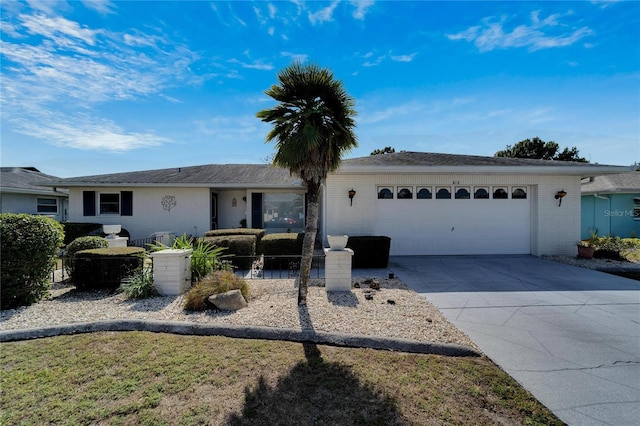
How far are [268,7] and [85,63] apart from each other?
5.24 m

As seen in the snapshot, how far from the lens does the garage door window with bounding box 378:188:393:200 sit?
10.6 metres

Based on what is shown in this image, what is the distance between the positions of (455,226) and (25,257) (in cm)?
1184

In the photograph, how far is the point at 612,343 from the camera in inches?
157

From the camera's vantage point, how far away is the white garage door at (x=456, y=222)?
1059cm

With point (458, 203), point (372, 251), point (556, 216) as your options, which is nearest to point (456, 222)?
point (458, 203)

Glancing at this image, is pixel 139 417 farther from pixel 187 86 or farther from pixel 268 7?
pixel 187 86

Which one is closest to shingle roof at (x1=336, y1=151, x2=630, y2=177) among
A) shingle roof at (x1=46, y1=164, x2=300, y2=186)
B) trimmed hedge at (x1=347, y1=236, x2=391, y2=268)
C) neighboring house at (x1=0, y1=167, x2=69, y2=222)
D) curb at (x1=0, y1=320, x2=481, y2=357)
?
trimmed hedge at (x1=347, y1=236, x2=391, y2=268)

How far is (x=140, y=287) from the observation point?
19.1ft

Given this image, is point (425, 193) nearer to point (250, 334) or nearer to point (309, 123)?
point (309, 123)

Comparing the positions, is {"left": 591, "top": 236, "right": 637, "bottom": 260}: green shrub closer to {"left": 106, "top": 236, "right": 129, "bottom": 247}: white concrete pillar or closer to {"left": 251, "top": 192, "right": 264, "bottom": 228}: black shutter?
{"left": 251, "top": 192, "right": 264, "bottom": 228}: black shutter

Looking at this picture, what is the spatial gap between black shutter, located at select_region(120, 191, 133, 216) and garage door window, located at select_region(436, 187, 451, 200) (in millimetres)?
13793

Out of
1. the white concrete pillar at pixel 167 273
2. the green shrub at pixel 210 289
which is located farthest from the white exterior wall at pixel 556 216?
the white concrete pillar at pixel 167 273

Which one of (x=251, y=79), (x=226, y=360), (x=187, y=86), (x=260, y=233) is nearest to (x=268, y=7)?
(x=251, y=79)

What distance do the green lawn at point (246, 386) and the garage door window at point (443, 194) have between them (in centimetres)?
794
